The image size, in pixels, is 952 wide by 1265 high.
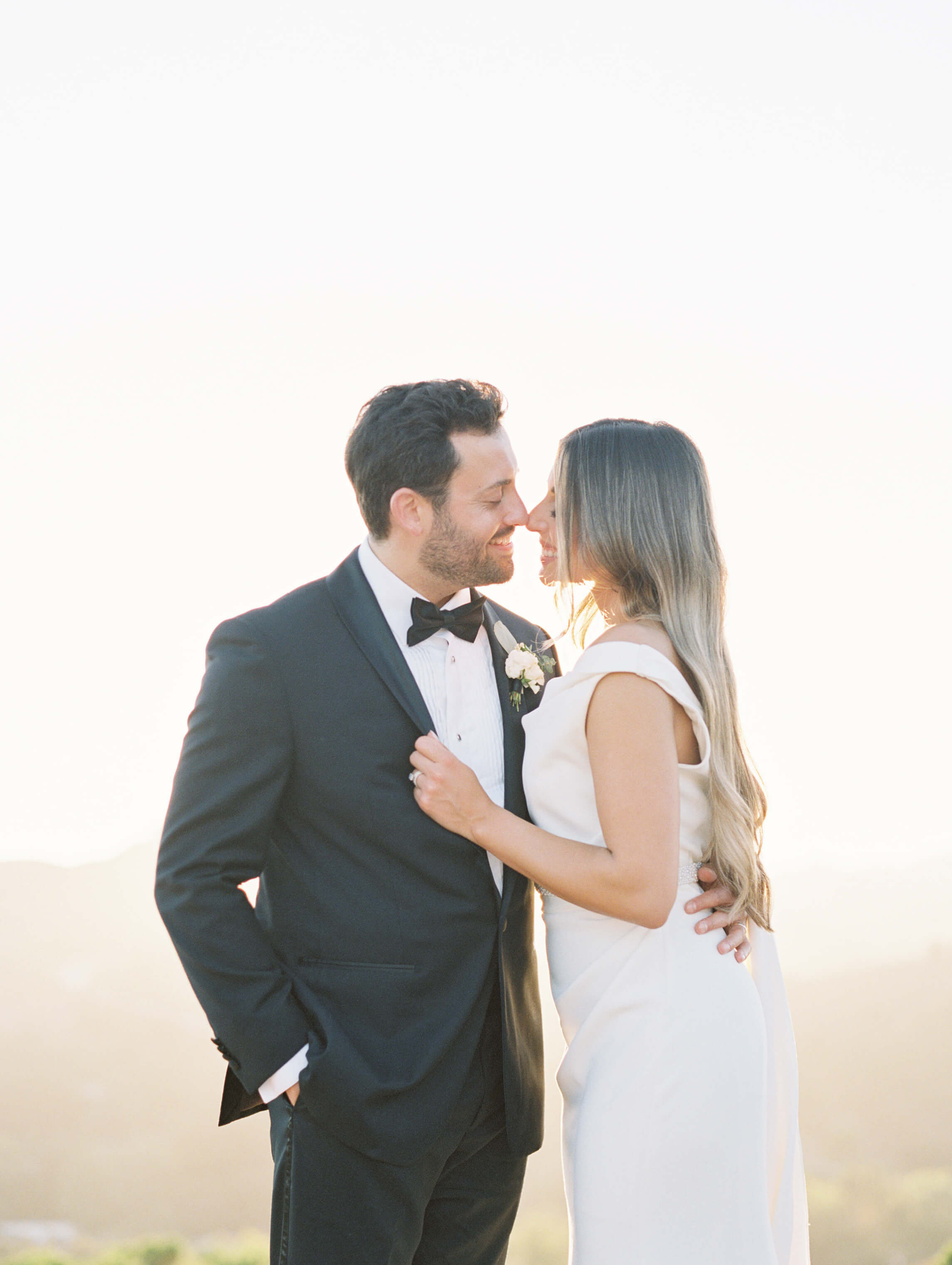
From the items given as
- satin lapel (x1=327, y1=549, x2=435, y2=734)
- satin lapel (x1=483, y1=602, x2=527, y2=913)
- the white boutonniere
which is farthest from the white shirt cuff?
the white boutonniere

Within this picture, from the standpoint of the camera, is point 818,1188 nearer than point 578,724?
No

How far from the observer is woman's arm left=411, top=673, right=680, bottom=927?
1.84 m

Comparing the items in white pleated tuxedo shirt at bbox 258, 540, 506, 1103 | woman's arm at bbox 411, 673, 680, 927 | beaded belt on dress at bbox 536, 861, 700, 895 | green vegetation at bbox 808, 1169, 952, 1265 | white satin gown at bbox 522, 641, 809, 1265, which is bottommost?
green vegetation at bbox 808, 1169, 952, 1265

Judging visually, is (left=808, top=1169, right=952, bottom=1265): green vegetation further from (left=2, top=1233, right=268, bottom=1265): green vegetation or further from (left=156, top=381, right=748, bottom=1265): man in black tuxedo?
(left=156, top=381, right=748, bottom=1265): man in black tuxedo

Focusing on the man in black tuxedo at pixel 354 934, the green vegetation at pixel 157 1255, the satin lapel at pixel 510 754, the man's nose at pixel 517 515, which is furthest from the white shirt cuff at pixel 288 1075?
the green vegetation at pixel 157 1255

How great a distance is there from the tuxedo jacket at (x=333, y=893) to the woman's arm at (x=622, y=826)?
19 cm

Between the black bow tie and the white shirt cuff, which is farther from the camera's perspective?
the black bow tie

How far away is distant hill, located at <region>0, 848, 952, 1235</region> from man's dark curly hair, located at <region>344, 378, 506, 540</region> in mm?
2652

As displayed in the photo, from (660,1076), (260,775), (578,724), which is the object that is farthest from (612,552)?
(660,1076)

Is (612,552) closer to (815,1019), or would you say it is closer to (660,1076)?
(660,1076)

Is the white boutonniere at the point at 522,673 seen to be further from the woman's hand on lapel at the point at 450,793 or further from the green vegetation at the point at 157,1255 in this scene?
the green vegetation at the point at 157,1255

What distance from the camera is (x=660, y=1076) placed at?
192 cm

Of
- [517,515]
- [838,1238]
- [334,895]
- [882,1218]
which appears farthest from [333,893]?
[882,1218]

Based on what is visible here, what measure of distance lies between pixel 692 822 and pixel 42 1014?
152 inches
